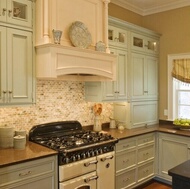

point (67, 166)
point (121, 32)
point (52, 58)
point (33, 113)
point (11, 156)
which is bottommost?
point (67, 166)

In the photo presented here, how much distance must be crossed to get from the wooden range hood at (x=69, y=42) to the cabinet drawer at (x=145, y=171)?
5.19 ft

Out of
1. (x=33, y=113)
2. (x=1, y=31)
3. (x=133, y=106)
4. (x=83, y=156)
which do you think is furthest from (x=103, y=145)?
(x=1, y=31)

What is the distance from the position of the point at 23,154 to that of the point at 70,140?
711 millimetres

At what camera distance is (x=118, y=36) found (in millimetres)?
3602

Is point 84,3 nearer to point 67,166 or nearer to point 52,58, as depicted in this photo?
point 52,58

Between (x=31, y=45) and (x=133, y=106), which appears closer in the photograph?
(x=31, y=45)

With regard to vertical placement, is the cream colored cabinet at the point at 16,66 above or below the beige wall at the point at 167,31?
below

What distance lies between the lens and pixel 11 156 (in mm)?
2240


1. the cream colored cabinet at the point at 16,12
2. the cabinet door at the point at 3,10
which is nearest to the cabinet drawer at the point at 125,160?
the cream colored cabinet at the point at 16,12

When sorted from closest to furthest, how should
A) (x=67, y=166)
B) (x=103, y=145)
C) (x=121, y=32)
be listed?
(x=67, y=166) → (x=103, y=145) → (x=121, y=32)

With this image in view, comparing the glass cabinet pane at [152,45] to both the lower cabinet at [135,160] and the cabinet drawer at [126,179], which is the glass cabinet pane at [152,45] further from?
the cabinet drawer at [126,179]

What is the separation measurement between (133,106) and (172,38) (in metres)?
1.52

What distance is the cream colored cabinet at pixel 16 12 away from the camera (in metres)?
2.39

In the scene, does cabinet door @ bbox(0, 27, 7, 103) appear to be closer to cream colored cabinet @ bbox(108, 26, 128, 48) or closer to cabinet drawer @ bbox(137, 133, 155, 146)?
cream colored cabinet @ bbox(108, 26, 128, 48)
